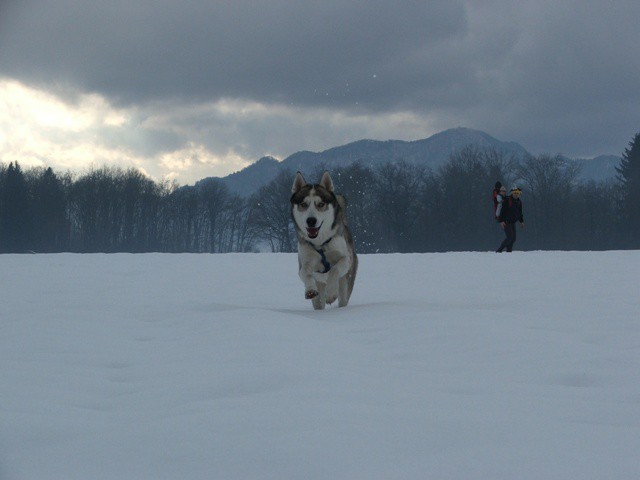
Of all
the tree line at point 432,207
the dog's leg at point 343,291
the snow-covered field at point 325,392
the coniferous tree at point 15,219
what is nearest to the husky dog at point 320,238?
the dog's leg at point 343,291

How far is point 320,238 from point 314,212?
387 mm

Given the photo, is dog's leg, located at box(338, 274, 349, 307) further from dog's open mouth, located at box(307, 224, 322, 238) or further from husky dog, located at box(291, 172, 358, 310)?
dog's open mouth, located at box(307, 224, 322, 238)

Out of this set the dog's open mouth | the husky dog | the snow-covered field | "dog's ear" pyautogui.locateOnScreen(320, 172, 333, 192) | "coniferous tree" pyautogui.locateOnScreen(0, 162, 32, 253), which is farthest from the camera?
"coniferous tree" pyautogui.locateOnScreen(0, 162, 32, 253)

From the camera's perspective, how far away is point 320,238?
7863mm

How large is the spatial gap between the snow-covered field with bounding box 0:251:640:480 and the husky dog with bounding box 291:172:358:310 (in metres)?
0.59

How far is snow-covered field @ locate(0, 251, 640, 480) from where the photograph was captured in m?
2.63

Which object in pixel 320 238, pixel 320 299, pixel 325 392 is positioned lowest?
pixel 325 392

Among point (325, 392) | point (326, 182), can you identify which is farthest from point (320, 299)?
point (325, 392)

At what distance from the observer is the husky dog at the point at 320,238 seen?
775 cm

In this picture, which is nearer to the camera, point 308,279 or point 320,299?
point 308,279

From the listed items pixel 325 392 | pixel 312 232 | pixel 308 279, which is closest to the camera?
pixel 325 392

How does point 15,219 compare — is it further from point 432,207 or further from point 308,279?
point 308,279

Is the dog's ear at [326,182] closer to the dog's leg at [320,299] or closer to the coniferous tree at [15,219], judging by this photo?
the dog's leg at [320,299]

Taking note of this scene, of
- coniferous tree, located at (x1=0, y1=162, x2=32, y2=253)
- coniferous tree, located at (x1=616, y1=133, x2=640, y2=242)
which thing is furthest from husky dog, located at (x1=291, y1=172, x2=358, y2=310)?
coniferous tree, located at (x1=0, y1=162, x2=32, y2=253)
